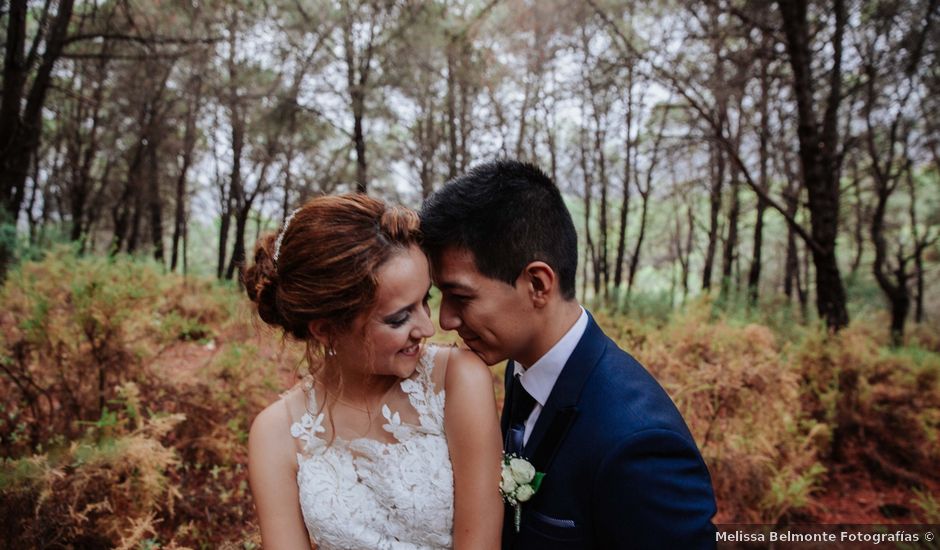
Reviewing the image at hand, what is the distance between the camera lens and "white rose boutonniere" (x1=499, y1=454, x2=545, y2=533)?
60.8 inches

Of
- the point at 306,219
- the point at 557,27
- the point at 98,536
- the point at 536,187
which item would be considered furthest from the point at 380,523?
the point at 557,27

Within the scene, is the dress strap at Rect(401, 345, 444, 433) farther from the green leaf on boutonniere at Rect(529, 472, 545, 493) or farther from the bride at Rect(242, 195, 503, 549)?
the green leaf on boutonniere at Rect(529, 472, 545, 493)

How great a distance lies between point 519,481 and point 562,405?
0.27 m

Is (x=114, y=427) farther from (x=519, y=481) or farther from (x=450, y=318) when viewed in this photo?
(x=519, y=481)

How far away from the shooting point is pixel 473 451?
5.61 feet

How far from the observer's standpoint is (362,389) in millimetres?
1954

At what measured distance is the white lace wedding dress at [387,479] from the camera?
5.79 ft

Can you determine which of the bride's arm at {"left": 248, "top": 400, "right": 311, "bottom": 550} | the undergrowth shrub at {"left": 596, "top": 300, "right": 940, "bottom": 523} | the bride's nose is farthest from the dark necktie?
the undergrowth shrub at {"left": 596, "top": 300, "right": 940, "bottom": 523}

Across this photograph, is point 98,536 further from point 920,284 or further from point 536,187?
point 920,284

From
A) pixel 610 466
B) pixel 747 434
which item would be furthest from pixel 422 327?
pixel 747 434

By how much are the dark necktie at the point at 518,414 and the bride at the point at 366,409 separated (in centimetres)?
14

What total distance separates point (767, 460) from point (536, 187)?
340cm

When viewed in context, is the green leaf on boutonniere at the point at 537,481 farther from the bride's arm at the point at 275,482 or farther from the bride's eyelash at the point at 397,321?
the bride's arm at the point at 275,482

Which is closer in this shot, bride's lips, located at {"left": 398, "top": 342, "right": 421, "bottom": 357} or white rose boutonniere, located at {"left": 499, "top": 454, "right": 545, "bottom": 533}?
white rose boutonniere, located at {"left": 499, "top": 454, "right": 545, "bottom": 533}
